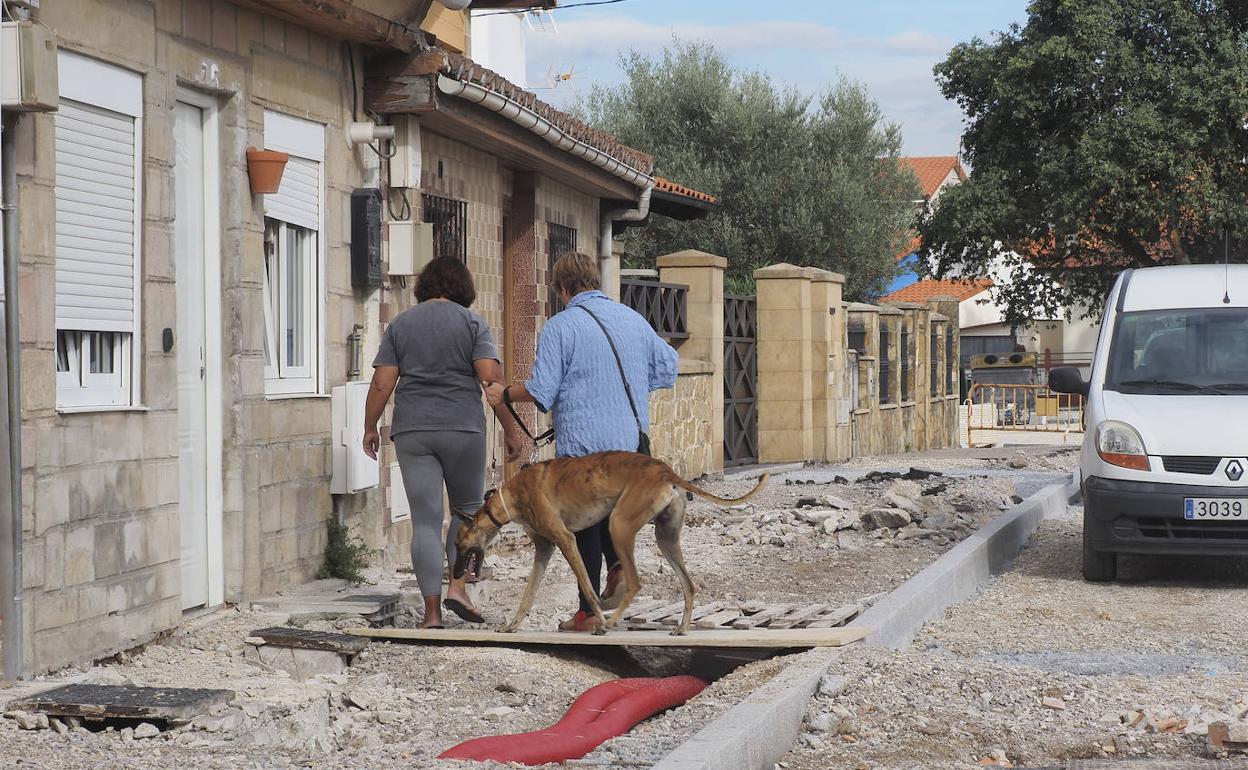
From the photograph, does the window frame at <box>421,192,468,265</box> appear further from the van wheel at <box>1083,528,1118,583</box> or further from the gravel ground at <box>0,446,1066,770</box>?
the van wheel at <box>1083,528,1118,583</box>

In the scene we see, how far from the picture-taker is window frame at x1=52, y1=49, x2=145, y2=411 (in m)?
6.68

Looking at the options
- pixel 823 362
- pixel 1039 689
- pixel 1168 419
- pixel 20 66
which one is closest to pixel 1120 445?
pixel 1168 419

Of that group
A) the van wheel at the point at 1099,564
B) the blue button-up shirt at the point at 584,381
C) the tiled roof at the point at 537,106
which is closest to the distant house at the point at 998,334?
the tiled roof at the point at 537,106

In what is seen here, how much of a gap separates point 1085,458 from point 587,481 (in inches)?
179

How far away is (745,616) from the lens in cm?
818

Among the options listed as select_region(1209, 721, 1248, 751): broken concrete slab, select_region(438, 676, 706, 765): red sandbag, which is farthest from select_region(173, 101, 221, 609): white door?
select_region(1209, 721, 1248, 751): broken concrete slab

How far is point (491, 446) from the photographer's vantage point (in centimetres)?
1303

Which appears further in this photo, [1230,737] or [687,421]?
[687,421]

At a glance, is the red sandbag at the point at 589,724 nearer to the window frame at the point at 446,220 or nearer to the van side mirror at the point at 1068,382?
the van side mirror at the point at 1068,382

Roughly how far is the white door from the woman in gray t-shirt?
35.4 inches

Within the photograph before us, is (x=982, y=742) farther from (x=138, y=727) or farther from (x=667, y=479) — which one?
(x=138, y=727)

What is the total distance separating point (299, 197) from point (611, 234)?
8380 millimetres

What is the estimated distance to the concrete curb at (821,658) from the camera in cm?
512

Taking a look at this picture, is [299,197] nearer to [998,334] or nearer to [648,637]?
[648,637]
